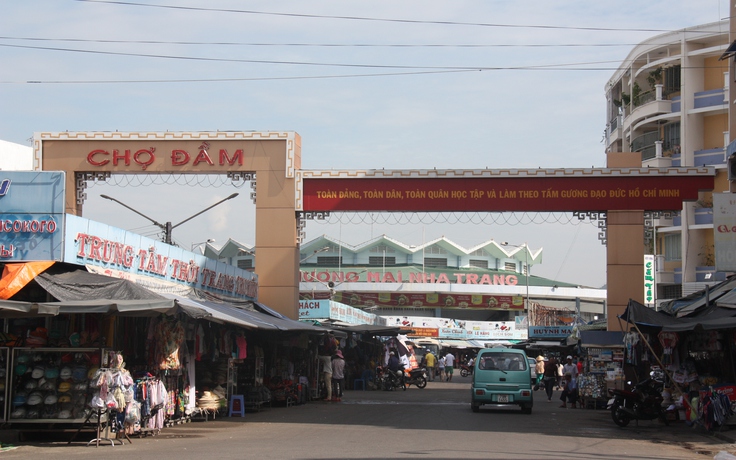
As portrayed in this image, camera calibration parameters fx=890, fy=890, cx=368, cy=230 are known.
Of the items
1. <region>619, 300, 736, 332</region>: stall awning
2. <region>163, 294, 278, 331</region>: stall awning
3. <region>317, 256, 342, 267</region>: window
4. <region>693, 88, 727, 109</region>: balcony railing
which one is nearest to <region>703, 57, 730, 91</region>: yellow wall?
<region>693, 88, 727, 109</region>: balcony railing

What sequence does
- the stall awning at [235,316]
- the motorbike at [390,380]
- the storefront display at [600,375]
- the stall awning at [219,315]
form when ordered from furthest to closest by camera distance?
the motorbike at [390,380]
the storefront display at [600,375]
the stall awning at [235,316]
the stall awning at [219,315]

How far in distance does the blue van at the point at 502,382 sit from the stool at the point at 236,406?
6.42 meters

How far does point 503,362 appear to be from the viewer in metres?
24.9

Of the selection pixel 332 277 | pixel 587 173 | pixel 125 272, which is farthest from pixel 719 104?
pixel 332 277

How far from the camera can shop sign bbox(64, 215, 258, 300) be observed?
16.8 meters

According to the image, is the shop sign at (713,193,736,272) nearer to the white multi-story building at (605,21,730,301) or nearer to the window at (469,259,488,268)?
the white multi-story building at (605,21,730,301)

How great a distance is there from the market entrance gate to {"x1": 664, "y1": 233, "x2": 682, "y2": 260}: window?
21.1m

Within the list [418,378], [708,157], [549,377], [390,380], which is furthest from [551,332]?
[549,377]

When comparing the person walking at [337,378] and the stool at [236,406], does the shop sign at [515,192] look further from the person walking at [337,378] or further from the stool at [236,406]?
the stool at [236,406]

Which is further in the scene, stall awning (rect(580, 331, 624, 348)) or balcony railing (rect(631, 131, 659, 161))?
balcony railing (rect(631, 131, 659, 161))

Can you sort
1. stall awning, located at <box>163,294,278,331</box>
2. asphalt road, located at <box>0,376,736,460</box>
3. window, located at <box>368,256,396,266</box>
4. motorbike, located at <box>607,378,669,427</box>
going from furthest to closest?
window, located at <box>368,256,396,266</box> → motorbike, located at <box>607,378,669,427</box> → stall awning, located at <box>163,294,278,331</box> → asphalt road, located at <box>0,376,736,460</box>

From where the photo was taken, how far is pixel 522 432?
1798 centimetres

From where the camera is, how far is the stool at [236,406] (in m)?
21.9

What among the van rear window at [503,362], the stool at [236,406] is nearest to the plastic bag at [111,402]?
the stool at [236,406]
